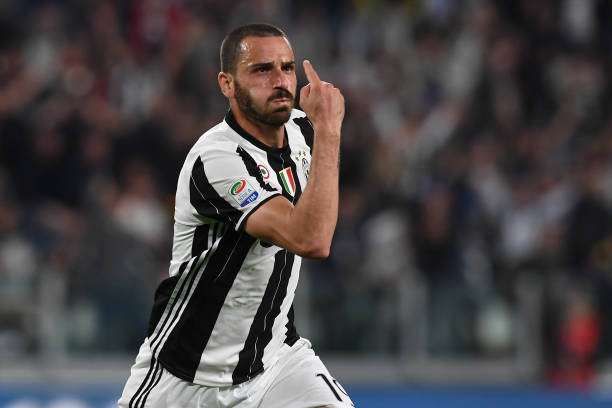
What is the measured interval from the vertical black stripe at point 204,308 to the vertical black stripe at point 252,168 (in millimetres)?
213

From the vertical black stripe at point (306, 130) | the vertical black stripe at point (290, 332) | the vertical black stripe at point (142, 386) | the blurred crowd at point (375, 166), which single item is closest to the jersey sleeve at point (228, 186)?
the vertical black stripe at point (306, 130)

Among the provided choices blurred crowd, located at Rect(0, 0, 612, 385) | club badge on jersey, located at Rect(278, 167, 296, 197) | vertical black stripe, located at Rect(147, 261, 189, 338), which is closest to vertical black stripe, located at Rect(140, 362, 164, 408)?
vertical black stripe, located at Rect(147, 261, 189, 338)

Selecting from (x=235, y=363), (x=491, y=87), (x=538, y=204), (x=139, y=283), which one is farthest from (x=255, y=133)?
(x=491, y=87)

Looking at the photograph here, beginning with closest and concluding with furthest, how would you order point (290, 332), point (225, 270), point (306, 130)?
1. point (225, 270)
2. point (290, 332)
3. point (306, 130)

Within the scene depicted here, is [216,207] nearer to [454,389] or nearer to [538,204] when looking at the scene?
[454,389]

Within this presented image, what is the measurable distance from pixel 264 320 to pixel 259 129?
73cm

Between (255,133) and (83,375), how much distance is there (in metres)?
5.69

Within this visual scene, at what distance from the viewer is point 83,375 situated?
10.4 m

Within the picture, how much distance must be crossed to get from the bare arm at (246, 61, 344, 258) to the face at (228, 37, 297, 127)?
0.14m

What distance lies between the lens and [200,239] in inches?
202

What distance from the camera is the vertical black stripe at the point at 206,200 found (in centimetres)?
496

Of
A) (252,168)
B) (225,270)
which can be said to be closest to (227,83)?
(252,168)

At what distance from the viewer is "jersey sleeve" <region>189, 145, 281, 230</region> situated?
4898mm

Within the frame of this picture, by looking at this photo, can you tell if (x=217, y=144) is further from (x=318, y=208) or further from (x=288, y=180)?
(x=318, y=208)
